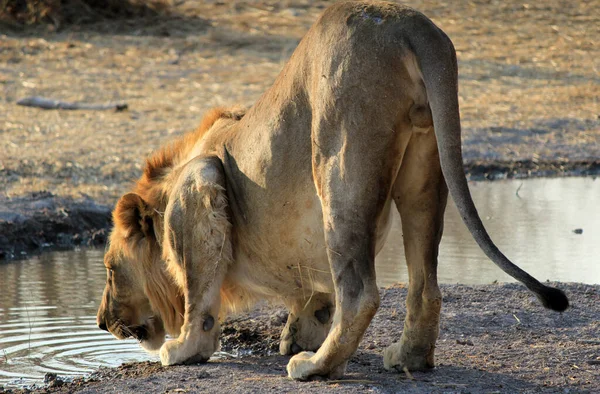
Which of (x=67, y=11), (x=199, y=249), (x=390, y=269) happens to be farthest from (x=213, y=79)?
(x=199, y=249)

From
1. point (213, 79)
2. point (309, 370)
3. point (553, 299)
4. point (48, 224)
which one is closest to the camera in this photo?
point (553, 299)

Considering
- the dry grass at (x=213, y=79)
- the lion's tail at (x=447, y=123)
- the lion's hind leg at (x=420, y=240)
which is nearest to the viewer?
the lion's tail at (x=447, y=123)

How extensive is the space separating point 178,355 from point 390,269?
3.39m

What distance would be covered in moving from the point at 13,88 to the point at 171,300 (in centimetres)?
1037

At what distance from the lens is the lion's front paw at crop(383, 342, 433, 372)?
5016 mm

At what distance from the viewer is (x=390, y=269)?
8.45 metres

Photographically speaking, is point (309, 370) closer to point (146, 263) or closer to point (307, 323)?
point (307, 323)

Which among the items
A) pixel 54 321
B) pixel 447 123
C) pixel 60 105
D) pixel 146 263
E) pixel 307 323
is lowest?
pixel 60 105

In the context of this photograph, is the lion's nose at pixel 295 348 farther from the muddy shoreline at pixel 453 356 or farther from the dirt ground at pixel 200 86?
the dirt ground at pixel 200 86

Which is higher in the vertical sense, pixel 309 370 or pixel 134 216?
pixel 134 216

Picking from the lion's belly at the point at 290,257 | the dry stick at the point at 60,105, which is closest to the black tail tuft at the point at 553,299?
the lion's belly at the point at 290,257

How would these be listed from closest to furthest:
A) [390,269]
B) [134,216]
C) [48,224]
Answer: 1. [134,216]
2. [390,269]
3. [48,224]

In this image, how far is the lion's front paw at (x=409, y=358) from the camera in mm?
5016

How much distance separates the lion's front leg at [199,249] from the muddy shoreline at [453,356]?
13cm
